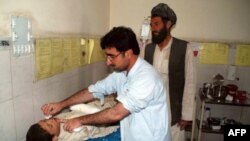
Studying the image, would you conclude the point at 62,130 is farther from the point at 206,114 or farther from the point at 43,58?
the point at 206,114

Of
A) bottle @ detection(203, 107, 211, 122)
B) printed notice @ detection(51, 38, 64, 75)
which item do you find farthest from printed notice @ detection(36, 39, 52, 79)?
bottle @ detection(203, 107, 211, 122)

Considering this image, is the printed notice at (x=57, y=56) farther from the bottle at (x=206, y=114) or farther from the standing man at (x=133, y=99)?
the bottle at (x=206, y=114)

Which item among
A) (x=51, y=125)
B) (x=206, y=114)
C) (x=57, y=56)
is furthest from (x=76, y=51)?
(x=206, y=114)

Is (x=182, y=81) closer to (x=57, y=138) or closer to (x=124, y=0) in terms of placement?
(x=57, y=138)

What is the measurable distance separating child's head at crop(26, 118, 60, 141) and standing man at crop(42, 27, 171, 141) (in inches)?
3.2

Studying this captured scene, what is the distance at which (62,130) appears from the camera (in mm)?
1460

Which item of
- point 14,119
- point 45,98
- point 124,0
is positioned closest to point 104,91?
point 45,98

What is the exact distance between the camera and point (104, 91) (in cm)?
159

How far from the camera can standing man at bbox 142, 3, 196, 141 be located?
1.84m

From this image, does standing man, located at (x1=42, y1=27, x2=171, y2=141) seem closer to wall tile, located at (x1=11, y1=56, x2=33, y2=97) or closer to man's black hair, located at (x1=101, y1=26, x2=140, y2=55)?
man's black hair, located at (x1=101, y1=26, x2=140, y2=55)

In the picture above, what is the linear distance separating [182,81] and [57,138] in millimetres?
1066

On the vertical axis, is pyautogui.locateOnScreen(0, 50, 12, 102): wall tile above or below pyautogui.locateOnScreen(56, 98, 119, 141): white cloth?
above

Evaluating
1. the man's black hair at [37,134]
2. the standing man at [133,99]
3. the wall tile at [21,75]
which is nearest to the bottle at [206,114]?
the standing man at [133,99]

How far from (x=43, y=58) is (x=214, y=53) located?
6.80 feet
